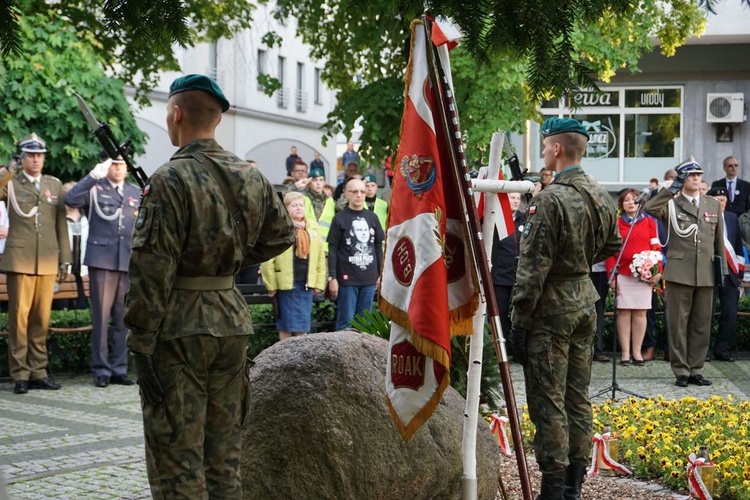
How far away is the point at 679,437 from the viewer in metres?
8.35

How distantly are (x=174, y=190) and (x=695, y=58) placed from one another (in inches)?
987

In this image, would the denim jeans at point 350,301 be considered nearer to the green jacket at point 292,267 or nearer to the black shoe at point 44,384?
the green jacket at point 292,267

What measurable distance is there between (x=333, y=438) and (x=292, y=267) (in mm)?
7300

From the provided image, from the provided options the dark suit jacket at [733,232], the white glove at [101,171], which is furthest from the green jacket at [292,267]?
the dark suit jacket at [733,232]

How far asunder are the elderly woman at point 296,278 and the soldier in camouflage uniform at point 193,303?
25.5ft

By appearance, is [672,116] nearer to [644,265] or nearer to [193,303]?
[644,265]

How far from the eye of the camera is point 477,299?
5.25m

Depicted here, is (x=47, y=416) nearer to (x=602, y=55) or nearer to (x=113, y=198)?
(x=113, y=198)

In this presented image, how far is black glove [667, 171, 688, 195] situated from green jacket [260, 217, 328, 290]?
4.08 metres

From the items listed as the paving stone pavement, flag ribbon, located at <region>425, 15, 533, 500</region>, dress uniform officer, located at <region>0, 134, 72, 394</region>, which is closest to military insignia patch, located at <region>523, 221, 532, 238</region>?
flag ribbon, located at <region>425, 15, 533, 500</region>

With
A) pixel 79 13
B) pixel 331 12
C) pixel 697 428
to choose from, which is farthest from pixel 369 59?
pixel 697 428

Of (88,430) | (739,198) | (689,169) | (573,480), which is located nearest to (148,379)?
(573,480)

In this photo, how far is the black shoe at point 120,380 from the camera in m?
12.6

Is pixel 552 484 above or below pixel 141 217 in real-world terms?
below
